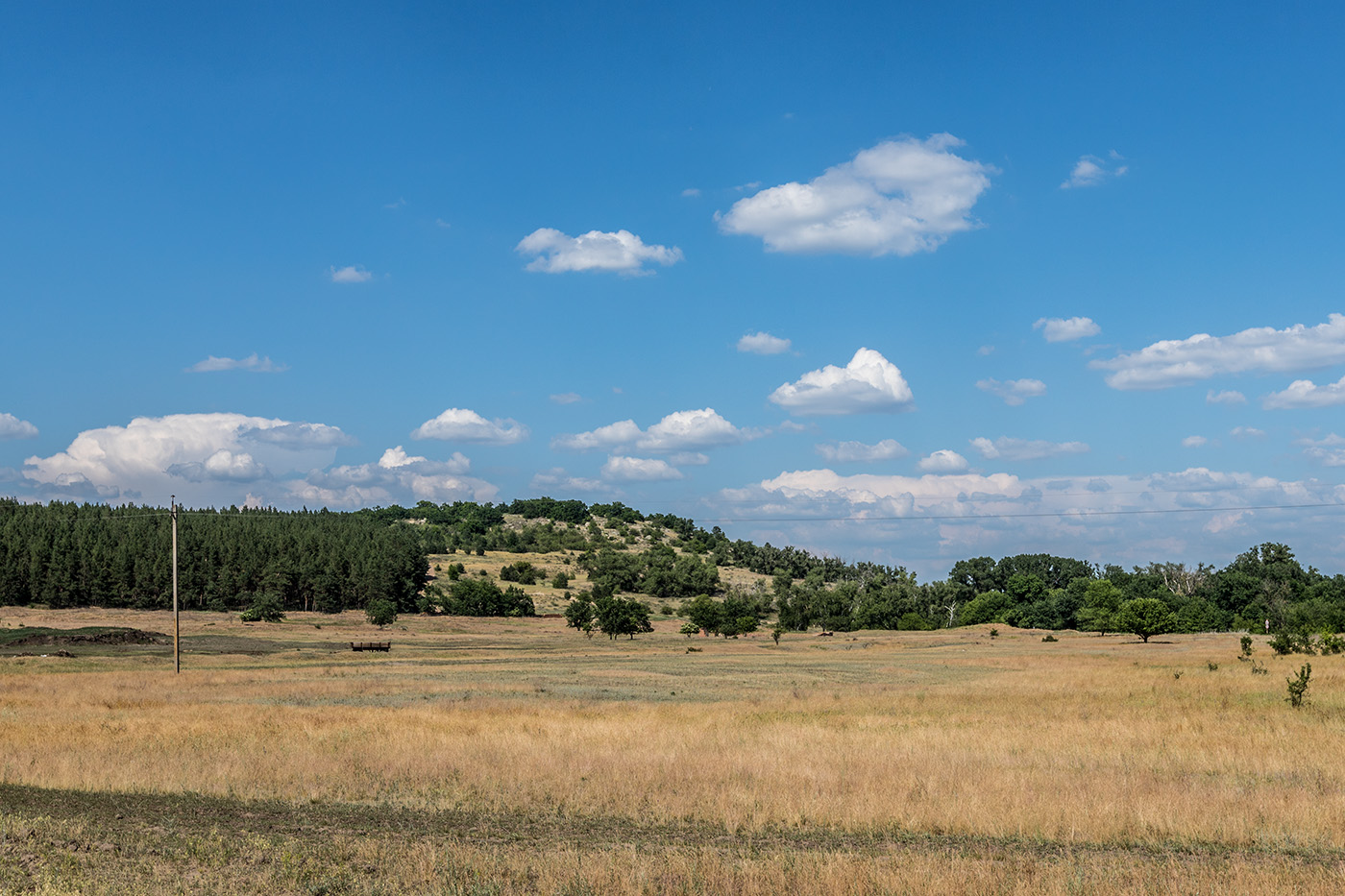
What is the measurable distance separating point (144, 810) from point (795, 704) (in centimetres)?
2580

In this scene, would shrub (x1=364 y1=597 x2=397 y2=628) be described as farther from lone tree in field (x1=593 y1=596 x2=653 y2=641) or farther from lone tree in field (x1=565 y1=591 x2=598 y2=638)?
lone tree in field (x1=593 y1=596 x2=653 y2=641)

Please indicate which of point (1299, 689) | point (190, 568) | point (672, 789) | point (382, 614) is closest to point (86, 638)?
point (382, 614)

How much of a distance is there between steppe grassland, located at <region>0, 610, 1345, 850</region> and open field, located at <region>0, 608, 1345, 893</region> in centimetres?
11

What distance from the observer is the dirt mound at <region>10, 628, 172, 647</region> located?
7850 cm

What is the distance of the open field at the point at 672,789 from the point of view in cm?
1231

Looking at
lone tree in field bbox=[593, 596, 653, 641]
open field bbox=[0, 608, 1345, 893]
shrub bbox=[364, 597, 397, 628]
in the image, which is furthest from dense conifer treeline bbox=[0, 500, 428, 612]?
open field bbox=[0, 608, 1345, 893]

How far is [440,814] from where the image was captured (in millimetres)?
17312

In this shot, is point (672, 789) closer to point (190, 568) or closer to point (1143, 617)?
point (1143, 617)

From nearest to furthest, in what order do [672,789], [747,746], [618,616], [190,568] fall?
[672,789]
[747,746]
[618,616]
[190,568]

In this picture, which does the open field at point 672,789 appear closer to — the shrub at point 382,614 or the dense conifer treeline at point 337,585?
the shrub at point 382,614

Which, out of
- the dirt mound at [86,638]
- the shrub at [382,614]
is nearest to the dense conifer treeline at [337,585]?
the shrub at [382,614]

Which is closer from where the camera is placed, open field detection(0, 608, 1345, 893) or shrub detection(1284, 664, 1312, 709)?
open field detection(0, 608, 1345, 893)

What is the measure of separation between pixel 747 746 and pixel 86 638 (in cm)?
7888

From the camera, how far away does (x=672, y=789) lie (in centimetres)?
1938
